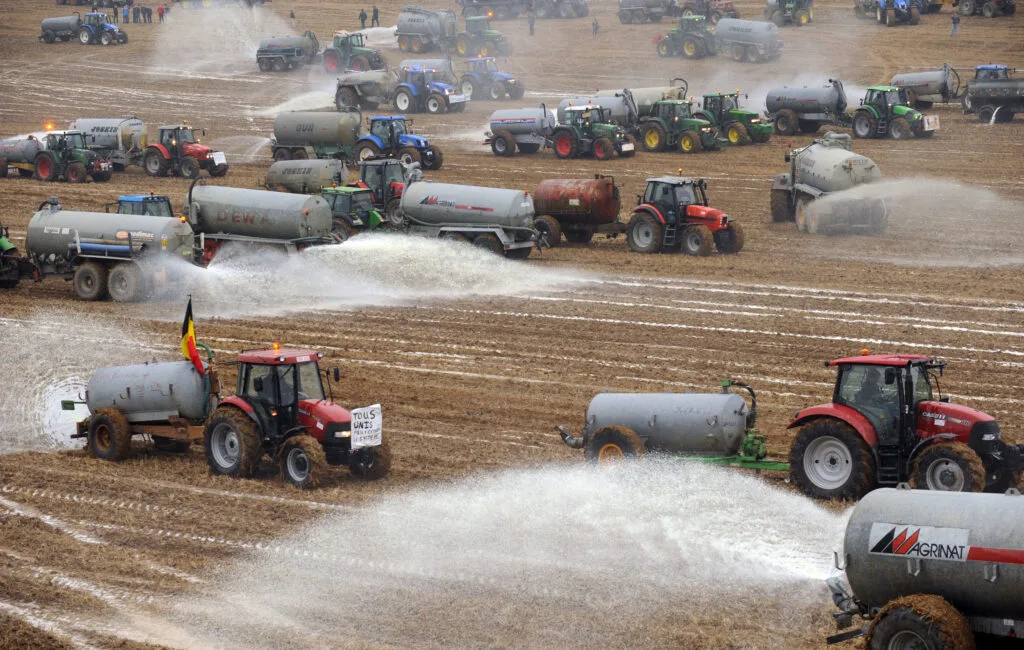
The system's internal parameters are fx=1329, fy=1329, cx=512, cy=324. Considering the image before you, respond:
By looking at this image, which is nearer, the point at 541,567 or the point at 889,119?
the point at 541,567

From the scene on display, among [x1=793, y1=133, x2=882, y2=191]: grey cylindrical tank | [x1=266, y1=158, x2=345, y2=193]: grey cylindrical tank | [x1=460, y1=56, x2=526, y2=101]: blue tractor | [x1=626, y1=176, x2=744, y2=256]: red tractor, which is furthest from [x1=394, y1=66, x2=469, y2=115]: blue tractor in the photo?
[x1=626, y1=176, x2=744, y2=256]: red tractor

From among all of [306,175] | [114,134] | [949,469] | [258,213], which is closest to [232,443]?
[949,469]

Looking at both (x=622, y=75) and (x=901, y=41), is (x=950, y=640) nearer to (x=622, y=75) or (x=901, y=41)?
(x=622, y=75)

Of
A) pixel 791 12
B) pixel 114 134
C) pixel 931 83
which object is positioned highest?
pixel 791 12

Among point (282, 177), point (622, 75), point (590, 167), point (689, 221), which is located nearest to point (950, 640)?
point (689, 221)

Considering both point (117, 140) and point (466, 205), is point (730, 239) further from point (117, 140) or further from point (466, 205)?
point (117, 140)

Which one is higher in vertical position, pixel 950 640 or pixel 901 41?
pixel 901 41

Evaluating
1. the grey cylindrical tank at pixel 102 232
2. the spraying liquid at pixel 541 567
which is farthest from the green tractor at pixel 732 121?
the spraying liquid at pixel 541 567

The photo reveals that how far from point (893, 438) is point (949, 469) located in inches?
29.3

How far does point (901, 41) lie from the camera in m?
62.4

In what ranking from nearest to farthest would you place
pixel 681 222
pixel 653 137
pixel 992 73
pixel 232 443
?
pixel 232 443 < pixel 681 222 < pixel 653 137 < pixel 992 73

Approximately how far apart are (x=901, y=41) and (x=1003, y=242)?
33.7 m

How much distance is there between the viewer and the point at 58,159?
4125cm

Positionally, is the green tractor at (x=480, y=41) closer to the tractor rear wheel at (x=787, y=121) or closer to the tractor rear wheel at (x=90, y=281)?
the tractor rear wheel at (x=787, y=121)
